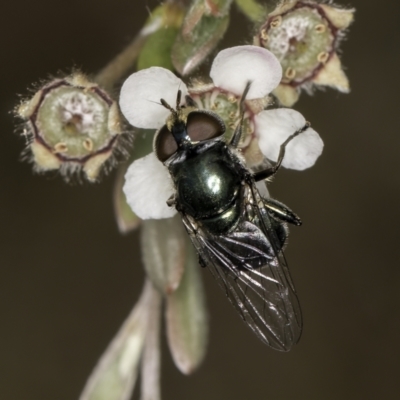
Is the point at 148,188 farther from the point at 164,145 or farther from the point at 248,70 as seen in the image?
the point at 248,70

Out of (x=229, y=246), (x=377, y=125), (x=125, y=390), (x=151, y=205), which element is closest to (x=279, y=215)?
(x=229, y=246)

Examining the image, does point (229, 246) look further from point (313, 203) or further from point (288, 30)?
point (313, 203)

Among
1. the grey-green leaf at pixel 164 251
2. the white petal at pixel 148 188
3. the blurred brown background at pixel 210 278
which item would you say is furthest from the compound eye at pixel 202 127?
the blurred brown background at pixel 210 278

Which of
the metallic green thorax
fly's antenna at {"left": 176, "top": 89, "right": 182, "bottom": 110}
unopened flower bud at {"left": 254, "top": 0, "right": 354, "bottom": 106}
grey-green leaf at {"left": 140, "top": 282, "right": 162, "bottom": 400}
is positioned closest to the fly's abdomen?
the metallic green thorax

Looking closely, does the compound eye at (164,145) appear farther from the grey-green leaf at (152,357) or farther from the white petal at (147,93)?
the grey-green leaf at (152,357)

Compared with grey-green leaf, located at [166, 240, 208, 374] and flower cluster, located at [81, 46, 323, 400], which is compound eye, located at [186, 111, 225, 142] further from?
grey-green leaf, located at [166, 240, 208, 374]

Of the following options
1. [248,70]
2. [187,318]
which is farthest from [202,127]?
[187,318]
